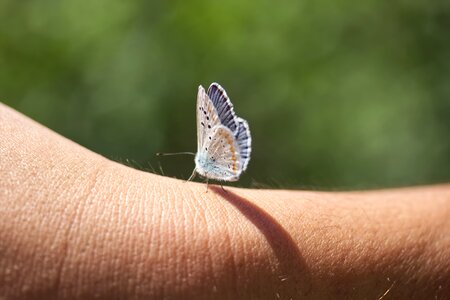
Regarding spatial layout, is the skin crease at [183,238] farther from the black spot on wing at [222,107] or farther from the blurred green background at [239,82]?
the blurred green background at [239,82]

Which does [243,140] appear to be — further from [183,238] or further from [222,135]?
[183,238]

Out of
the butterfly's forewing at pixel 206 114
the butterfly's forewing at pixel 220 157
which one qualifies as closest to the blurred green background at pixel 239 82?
the butterfly's forewing at pixel 220 157

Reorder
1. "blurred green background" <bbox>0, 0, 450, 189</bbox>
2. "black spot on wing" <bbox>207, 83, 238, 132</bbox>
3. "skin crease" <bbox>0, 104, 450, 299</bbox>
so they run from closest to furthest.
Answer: "skin crease" <bbox>0, 104, 450, 299</bbox> < "black spot on wing" <bbox>207, 83, 238, 132</bbox> < "blurred green background" <bbox>0, 0, 450, 189</bbox>

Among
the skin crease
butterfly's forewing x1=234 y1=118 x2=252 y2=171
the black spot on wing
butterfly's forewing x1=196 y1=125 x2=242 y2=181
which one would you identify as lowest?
the skin crease

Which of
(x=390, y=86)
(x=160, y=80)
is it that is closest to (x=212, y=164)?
(x=160, y=80)

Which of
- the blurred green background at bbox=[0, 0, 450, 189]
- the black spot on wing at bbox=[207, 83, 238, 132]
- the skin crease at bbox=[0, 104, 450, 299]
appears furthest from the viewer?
the blurred green background at bbox=[0, 0, 450, 189]

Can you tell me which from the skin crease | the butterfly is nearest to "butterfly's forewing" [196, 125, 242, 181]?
the butterfly

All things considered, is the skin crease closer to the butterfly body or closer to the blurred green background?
the butterfly body
